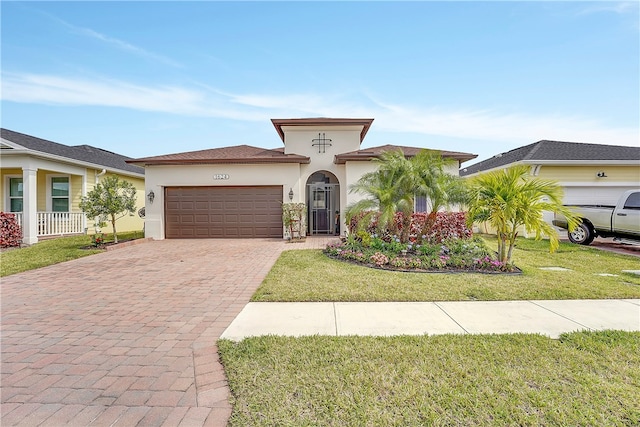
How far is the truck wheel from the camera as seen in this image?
437 inches

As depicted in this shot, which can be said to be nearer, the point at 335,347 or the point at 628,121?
the point at 335,347

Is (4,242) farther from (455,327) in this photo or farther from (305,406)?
(455,327)

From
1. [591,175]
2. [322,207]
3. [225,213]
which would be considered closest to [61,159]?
[225,213]

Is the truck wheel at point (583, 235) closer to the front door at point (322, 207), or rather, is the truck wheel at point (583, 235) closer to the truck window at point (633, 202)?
the truck window at point (633, 202)

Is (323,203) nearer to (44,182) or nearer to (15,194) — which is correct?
(44,182)

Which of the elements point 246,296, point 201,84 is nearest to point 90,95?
point 201,84

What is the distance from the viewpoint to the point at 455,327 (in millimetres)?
3754

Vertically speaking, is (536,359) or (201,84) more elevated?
(201,84)

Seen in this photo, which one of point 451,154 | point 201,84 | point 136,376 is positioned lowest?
point 136,376

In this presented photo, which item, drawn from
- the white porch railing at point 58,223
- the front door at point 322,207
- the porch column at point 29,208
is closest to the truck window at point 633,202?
the front door at point 322,207

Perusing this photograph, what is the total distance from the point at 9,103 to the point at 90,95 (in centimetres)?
298

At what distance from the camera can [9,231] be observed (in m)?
11.5

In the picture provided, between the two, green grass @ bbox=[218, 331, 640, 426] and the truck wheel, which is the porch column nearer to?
green grass @ bbox=[218, 331, 640, 426]

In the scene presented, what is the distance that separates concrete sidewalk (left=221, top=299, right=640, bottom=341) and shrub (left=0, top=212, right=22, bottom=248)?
42.3 feet
